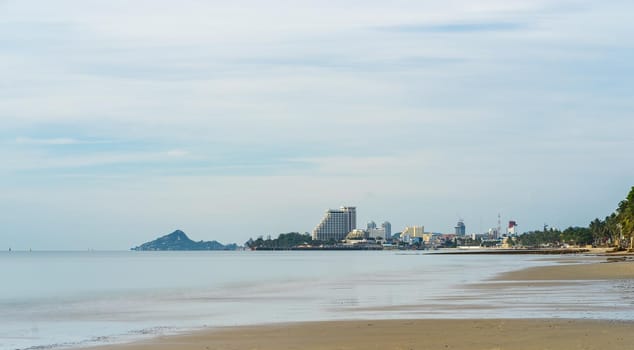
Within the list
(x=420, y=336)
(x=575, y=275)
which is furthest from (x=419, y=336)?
(x=575, y=275)

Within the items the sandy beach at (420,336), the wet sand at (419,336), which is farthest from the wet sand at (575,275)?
the wet sand at (419,336)

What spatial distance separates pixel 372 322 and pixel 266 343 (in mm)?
5864

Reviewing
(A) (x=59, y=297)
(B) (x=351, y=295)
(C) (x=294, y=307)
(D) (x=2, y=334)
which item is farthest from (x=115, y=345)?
(A) (x=59, y=297)

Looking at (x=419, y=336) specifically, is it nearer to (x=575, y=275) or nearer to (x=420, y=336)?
(x=420, y=336)

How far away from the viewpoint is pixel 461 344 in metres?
20.1

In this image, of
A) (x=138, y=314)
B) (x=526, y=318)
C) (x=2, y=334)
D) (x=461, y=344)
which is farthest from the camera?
(x=138, y=314)

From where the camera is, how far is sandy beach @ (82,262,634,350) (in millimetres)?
19891

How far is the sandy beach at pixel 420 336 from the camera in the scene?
65.3ft

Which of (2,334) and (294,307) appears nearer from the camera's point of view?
(2,334)

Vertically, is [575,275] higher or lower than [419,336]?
higher

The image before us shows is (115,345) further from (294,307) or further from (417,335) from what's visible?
(294,307)

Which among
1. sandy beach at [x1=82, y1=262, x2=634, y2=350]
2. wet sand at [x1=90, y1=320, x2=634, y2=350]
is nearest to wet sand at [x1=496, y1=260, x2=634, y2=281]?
sandy beach at [x1=82, y1=262, x2=634, y2=350]

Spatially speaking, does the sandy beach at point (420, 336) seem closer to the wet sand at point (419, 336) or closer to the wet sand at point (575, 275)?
the wet sand at point (419, 336)

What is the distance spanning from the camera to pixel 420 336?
22.2 metres
